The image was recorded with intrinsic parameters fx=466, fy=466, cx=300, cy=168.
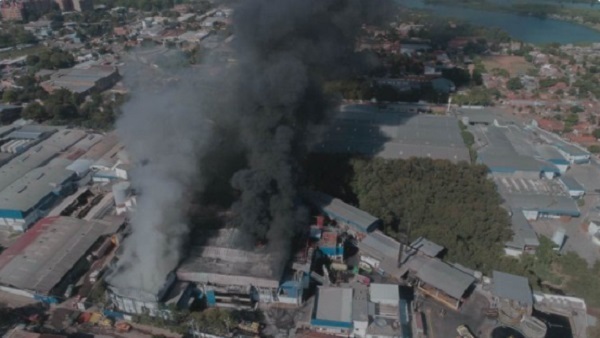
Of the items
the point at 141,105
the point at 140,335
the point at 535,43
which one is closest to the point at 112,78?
the point at 141,105

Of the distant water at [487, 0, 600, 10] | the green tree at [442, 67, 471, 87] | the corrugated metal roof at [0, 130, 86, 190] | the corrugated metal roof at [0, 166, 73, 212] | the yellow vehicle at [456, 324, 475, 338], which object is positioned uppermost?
the corrugated metal roof at [0, 166, 73, 212]

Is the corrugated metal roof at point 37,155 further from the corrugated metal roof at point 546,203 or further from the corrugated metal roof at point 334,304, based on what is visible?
the corrugated metal roof at point 546,203

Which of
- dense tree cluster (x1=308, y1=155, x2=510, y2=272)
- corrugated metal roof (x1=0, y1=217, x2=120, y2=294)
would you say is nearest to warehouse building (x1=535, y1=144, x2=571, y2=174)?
dense tree cluster (x1=308, y1=155, x2=510, y2=272)

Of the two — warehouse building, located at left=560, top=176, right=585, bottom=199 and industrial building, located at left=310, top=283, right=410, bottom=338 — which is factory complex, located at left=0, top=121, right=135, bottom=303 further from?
warehouse building, located at left=560, top=176, right=585, bottom=199

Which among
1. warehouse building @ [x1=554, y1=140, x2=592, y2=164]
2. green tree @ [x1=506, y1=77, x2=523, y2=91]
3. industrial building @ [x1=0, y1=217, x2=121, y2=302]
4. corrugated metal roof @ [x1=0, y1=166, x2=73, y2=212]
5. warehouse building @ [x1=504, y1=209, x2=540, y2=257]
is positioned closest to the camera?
industrial building @ [x1=0, y1=217, x2=121, y2=302]

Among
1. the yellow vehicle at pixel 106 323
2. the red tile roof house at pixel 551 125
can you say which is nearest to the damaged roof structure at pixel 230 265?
the yellow vehicle at pixel 106 323
